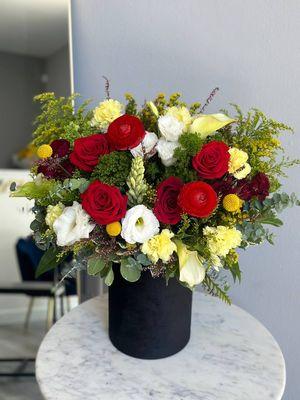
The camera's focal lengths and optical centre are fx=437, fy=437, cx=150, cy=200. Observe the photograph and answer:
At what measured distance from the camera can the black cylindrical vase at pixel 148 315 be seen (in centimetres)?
88

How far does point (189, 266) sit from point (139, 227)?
0.12 metres

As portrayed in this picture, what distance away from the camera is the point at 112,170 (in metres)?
0.78

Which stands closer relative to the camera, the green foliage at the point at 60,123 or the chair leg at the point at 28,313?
the green foliage at the point at 60,123

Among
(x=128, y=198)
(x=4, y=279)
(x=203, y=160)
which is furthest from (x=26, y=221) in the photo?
(x=203, y=160)

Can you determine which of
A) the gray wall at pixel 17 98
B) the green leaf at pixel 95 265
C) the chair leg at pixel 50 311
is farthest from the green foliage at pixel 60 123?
the chair leg at pixel 50 311

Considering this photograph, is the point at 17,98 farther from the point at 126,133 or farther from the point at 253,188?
the point at 253,188

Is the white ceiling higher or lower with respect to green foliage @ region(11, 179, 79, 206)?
higher

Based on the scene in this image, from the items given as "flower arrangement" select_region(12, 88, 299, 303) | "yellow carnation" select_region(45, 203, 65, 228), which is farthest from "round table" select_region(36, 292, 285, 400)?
"yellow carnation" select_region(45, 203, 65, 228)

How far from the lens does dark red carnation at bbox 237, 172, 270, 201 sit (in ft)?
2.66

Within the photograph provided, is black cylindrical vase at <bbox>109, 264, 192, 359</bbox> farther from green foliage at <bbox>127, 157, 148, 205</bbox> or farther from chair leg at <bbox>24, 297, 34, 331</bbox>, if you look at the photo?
chair leg at <bbox>24, 297, 34, 331</bbox>

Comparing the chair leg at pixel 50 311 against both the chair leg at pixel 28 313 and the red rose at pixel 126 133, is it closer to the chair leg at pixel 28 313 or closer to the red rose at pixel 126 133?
the chair leg at pixel 28 313

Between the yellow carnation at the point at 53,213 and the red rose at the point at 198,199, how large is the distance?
0.79ft

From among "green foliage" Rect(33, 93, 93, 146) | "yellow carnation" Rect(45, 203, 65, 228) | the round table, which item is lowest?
the round table

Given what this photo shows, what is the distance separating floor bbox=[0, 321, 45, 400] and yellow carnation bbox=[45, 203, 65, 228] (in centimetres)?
126
